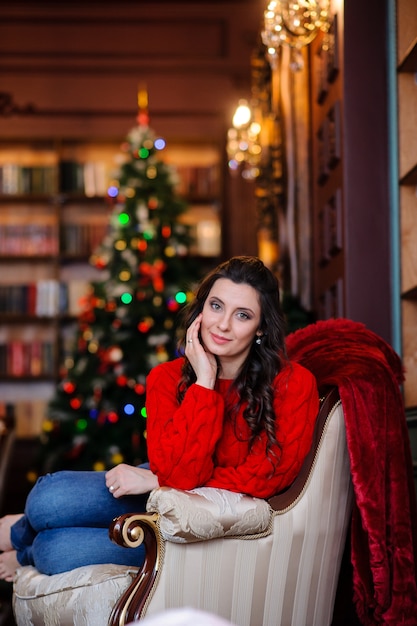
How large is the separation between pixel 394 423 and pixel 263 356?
0.37m

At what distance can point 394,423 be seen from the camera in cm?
212

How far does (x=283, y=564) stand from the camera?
1.93 meters

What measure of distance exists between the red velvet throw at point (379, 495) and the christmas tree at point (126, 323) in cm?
281

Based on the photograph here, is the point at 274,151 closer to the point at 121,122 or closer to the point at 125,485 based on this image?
the point at 121,122

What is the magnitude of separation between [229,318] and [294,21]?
1372 millimetres

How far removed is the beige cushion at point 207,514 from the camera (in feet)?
A: 5.79

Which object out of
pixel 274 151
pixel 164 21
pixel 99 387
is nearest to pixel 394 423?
pixel 274 151

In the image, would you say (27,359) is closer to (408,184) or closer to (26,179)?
(26,179)

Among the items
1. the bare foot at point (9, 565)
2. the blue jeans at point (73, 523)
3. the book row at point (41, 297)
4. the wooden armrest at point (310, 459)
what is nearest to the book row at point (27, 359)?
the book row at point (41, 297)

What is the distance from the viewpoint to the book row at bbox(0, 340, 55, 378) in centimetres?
589

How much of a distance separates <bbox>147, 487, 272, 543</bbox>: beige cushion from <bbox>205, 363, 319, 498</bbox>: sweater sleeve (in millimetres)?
71

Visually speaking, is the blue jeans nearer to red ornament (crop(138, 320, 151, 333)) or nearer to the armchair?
the armchair

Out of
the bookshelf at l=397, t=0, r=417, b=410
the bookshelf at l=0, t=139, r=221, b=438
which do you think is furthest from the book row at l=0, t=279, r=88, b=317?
the bookshelf at l=397, t=0, r=417, b=410

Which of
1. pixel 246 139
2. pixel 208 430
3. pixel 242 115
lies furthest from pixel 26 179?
pixel 208 430
